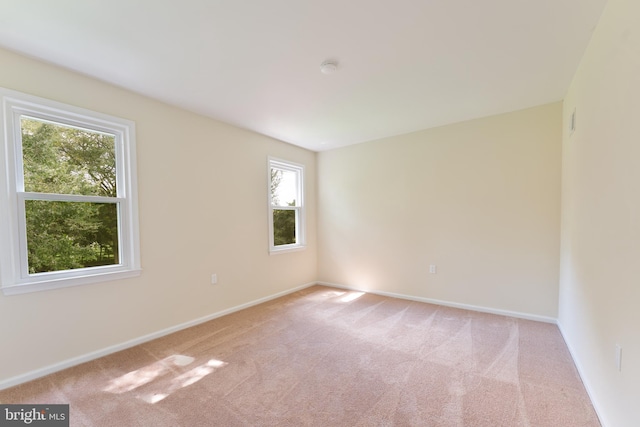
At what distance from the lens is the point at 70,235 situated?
7.66 ft

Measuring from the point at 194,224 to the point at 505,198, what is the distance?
3.79m

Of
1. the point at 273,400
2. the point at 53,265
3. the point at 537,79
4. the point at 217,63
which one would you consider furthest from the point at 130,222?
the point at 537,79

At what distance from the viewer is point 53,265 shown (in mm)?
2248

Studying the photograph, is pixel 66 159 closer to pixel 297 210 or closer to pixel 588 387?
pixel 297 210

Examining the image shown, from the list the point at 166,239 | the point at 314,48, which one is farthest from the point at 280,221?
the point at 314,48

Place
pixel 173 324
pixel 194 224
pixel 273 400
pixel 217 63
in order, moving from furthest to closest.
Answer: pixel 194 224, pixel 173 324, pixel 217 63, pixel 273 400

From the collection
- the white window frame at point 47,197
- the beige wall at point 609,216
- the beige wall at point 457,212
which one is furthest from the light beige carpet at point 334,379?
the white window frame at point 47,197

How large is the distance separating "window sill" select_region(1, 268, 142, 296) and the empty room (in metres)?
0.01

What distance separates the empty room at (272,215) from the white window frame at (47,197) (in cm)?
2

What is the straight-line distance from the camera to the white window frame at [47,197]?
6.53 feet

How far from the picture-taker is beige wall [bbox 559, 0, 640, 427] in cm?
128

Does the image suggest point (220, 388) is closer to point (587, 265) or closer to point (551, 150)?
point (587, 265)

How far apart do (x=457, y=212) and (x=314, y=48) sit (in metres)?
2.80

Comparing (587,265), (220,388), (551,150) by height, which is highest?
(551,150)
